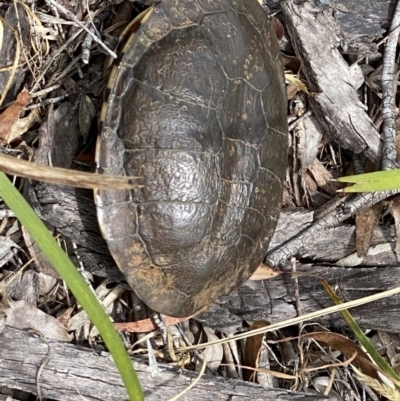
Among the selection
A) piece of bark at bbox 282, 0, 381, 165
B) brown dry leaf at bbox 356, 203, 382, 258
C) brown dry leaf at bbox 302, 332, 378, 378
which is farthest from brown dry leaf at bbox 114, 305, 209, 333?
piece of bark at bbox 282, 0, 381, 165

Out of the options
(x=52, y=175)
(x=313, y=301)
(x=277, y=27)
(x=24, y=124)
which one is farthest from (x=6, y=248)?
(x=277, y=27)

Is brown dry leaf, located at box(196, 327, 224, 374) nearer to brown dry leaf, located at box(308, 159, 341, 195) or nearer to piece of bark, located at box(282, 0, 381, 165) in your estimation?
brown dry leaf, located at box(308, 159, 341, 195)

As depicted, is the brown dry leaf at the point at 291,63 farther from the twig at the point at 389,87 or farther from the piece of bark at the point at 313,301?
the piece of bark at the point at 313,301

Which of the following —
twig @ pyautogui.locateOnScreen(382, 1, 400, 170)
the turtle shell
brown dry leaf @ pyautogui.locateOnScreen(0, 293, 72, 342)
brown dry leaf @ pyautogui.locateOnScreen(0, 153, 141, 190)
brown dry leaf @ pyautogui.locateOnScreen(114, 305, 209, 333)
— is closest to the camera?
brown dry leaf @ pyautogui.locateOnScreen(0, 153, 141, 190)

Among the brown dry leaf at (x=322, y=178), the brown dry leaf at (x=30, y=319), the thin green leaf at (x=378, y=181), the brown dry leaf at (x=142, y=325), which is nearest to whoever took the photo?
the thin green leaf at (x=378, y=181)

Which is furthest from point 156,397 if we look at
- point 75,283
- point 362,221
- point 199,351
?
point 362,221

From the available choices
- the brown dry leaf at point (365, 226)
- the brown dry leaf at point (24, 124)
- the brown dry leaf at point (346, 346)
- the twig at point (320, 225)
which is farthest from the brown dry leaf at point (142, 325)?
the brown dry leaf at point (24, 124)

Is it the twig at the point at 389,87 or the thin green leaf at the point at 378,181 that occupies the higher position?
the twig at the point at 389,87
